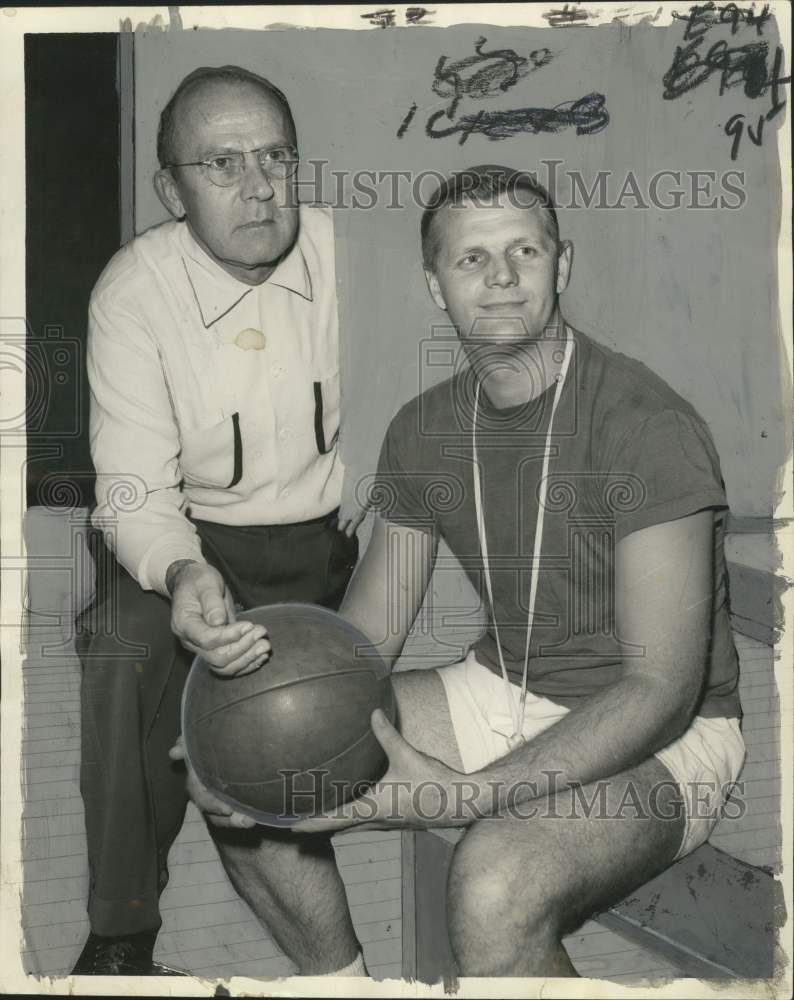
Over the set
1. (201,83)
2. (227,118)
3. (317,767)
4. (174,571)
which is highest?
(201,83)

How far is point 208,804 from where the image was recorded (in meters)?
3.92

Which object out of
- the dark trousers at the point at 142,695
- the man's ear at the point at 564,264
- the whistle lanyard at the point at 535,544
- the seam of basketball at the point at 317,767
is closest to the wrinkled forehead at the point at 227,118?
the man's ear at the point at 564,264

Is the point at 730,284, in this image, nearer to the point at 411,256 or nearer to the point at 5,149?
the point at 411,256

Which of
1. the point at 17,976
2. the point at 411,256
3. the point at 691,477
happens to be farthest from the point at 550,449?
the point at 17,976

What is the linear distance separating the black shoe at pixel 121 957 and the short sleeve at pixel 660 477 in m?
1.80

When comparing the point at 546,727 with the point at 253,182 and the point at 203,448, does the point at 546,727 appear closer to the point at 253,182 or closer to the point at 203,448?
the point at 203,448

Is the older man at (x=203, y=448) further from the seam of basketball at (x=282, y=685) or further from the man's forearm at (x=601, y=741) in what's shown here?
the man's forearm at (x=601, y=741)

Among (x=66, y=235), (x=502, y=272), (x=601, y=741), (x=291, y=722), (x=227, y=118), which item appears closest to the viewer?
(x=291, y=722)

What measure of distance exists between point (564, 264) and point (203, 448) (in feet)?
3.76

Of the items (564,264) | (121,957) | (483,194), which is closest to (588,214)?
(564,264)

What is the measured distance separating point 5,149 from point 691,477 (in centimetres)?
220

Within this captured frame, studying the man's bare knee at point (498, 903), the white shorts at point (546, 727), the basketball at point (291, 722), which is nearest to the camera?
the basketball at point (291, 722)

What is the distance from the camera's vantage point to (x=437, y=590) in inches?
157

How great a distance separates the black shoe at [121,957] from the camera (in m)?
4.04
